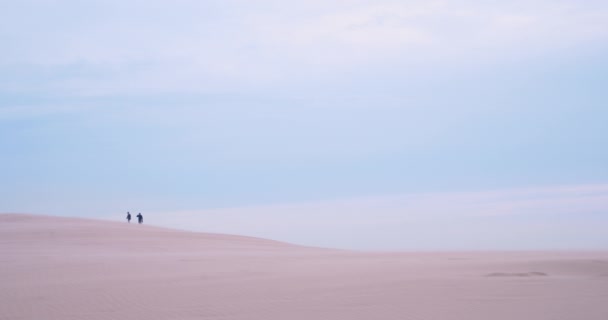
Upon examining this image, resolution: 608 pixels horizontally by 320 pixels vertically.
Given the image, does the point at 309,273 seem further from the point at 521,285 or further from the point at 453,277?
the point at 521,285

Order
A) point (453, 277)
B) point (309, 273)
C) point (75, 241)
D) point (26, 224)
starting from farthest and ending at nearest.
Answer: point (26, 224) → point (75, 241) → point (309, 273) → point (453, 277)

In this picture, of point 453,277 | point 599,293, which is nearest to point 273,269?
point 453,277

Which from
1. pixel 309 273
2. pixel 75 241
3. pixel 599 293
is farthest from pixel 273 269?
pixel 75 241

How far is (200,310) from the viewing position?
10.1 metres

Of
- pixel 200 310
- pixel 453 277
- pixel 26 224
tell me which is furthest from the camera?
pixel 26 224

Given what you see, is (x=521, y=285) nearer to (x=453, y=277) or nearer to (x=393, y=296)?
(x=453, y=277)

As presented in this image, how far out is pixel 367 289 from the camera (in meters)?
11.7

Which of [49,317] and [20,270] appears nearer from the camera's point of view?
[49,317]

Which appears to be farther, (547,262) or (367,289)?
(547,262)

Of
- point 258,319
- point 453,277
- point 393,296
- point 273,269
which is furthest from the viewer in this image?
point 273,269

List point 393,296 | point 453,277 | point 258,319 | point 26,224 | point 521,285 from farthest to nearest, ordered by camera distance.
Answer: point 26,224
point 453,277
point 521,285
point 393,296
point 258,319

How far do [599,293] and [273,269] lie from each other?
7.19m

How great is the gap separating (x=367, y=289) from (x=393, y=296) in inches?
30.6

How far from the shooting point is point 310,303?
416 inches
